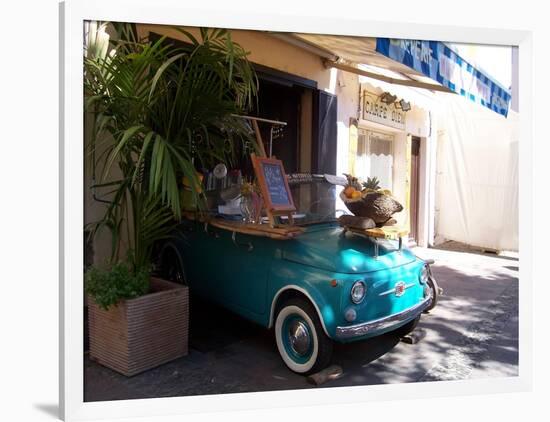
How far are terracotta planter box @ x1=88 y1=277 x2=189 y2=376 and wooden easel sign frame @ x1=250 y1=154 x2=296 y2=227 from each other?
36.6 inches

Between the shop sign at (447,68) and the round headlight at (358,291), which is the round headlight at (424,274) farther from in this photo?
the shop sign at (447,68)

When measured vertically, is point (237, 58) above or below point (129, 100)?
above

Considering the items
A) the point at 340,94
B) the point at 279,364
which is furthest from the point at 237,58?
the point at 340,94

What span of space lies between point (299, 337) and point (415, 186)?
5365 mm

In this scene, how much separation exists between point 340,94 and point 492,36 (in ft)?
11.4

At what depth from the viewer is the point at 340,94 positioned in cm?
679

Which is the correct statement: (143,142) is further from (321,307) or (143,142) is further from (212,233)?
(321,307)

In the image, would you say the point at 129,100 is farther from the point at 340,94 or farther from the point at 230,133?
the point at 340,94

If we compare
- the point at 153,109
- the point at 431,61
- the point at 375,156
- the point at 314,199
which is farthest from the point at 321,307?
the point at 375,156

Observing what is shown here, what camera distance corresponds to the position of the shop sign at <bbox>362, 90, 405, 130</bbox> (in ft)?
23.2

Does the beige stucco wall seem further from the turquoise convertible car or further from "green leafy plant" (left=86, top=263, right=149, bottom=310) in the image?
"green leafy plant" (left=86, top=263, right=149, bottom=310)

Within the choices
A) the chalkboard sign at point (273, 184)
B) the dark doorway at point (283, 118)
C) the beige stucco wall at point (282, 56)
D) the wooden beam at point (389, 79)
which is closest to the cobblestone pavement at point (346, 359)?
the chalkboard sign at point (273, 184)

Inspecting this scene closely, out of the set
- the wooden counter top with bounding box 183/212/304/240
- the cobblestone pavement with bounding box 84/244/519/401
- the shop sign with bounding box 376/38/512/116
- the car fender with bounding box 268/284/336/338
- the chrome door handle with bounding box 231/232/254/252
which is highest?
A: the shop sign with bounding box 376/38/512/116

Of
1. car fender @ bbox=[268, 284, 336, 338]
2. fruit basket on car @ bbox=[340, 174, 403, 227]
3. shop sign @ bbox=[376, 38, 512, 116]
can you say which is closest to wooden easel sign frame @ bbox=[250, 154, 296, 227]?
fruit basket on car @ bbox=[340, 174, 403, 227]
